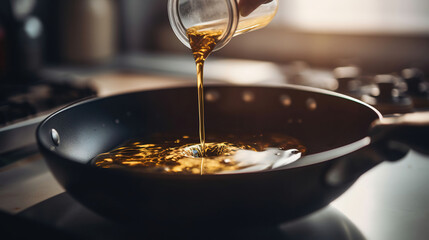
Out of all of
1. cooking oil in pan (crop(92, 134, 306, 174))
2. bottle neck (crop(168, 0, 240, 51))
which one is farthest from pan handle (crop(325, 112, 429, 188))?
bottle neck (crop(168, 0, 240, 51))

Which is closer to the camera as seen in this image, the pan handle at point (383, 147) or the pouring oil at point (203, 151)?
the pan handle at point (383, 147)

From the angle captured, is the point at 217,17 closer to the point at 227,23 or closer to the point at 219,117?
the point at 227,23

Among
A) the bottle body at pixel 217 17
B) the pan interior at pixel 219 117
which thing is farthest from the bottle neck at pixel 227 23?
the pan interior at pixel 219 117

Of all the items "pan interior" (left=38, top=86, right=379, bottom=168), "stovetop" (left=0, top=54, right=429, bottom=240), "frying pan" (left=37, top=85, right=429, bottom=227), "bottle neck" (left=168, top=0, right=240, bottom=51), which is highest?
"bottle neck" (left=168, top=0, right=240, bottom=51)

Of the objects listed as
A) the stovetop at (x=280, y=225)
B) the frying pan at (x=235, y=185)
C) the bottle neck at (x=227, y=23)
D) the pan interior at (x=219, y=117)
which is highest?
the bottle neck at (x=227, y=23)

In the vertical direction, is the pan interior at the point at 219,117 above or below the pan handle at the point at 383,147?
below

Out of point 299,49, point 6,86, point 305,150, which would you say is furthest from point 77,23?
point 305,150

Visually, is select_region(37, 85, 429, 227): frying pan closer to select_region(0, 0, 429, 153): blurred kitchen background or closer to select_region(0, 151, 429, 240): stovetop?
select_region(0, 151, 429, 240): stovetop

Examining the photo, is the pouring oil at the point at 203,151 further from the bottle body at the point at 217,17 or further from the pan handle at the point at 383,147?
the pan handle at the point at 383,147
